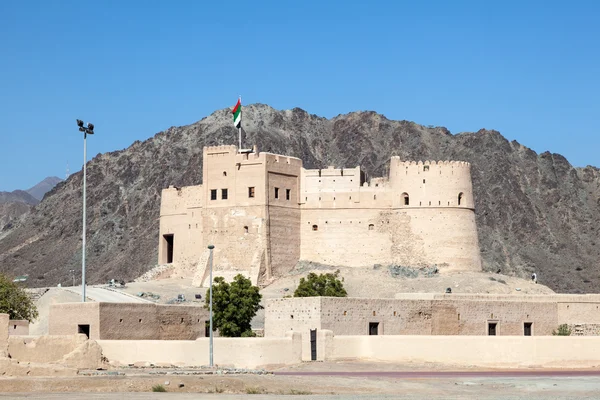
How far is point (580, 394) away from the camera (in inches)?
1117

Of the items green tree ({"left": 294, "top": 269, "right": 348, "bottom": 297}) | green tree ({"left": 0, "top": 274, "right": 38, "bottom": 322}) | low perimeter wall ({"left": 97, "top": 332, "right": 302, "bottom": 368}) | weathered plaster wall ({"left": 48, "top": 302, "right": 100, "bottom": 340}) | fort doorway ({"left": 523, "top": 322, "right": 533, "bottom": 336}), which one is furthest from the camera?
green tree ({"left": 294, "top": 269, "right": 348, "bottom": 297})

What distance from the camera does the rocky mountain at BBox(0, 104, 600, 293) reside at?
12075 cm

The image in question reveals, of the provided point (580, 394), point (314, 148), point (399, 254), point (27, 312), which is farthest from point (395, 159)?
point (314, 148)

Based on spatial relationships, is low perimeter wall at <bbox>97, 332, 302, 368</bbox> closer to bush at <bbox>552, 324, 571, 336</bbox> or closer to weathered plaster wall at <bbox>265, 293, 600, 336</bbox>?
weathered plaster wall at <bbox>265, 293, 600, 336</bbox>

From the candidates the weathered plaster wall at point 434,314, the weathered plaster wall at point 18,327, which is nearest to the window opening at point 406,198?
the weathered plaster wall at point 434,314

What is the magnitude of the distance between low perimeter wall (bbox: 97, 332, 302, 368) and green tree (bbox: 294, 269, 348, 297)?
1786 cm

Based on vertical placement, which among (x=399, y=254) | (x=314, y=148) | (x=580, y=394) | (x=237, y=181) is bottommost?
(x=580, y=394)

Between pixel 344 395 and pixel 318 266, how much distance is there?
38152 mm

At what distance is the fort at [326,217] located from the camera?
6600 centimetres

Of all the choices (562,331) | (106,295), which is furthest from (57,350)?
(106,295)

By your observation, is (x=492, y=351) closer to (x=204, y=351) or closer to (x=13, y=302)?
(x=204, y=351)

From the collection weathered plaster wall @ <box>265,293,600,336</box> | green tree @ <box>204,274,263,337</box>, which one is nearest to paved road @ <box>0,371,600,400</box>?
weathered plaster wall @ <box>265,293,600,336</box>

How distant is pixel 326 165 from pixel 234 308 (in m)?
90.4

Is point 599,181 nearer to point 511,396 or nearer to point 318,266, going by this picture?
point 318,266
